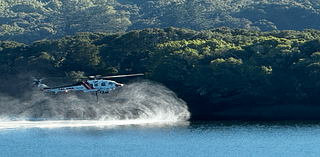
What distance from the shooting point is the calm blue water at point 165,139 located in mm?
65312

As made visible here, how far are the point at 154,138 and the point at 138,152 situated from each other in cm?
787

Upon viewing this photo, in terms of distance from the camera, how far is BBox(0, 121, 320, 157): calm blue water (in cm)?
6531

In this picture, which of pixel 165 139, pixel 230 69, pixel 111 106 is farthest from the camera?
pixel 230 69

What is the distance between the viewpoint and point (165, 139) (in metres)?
72.3

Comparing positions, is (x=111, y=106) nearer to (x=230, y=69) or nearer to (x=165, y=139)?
(x=230, y=69)

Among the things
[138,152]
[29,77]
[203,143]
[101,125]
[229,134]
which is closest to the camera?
[138,152]

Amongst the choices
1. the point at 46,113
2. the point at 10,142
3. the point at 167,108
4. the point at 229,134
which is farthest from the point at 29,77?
the point at 229,134

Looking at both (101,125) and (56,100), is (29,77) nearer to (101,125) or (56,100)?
(56,100)

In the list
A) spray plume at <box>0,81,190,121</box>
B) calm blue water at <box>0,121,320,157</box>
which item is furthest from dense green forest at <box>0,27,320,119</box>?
calm blue water at <box>0,121,320,157</box>

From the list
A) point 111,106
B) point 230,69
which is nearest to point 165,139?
point 111,106

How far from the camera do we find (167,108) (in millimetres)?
93062

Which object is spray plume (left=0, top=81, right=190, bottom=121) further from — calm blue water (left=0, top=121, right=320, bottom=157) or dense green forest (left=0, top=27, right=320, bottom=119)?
calm blue water (left=0, top=121, right=320, bottom=157)

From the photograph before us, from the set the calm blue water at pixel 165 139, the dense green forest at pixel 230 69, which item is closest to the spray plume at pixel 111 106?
the dense green forest at pixel 230 69

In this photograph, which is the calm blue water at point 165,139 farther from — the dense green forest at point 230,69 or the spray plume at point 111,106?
the dense green forest at point 230,69
